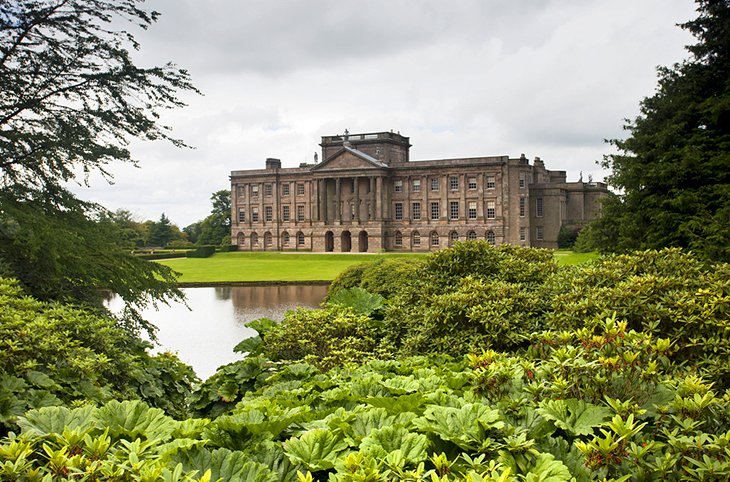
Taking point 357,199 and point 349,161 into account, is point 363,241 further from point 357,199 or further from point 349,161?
point 349,161

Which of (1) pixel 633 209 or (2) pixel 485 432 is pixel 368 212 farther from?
(2) pixel 485 432

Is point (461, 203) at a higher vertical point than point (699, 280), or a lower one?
higher

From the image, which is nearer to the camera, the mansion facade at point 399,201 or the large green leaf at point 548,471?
the large green leaf at point 548,471

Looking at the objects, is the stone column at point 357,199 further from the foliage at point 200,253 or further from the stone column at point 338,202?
the foliage at point 200,253

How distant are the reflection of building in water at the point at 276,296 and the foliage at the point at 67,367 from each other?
15.7 meters

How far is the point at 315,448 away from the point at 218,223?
92027mm

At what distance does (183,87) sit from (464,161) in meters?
61.3

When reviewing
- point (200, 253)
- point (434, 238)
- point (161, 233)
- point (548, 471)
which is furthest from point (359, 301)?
point (161, 233)

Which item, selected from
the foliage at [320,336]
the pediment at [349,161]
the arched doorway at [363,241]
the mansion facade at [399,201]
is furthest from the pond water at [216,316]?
the arched doorway at [363,241]

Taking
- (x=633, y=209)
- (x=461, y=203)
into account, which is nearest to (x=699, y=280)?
(x=633, y=209)

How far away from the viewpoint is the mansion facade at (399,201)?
70.4 meters

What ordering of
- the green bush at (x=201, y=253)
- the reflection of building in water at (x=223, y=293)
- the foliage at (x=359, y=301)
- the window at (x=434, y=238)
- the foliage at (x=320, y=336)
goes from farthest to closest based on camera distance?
the window at (x=434, y=238)
the green bush at (x=201, y=253)
the reflection of building in water at (x=223, y=293)
the foliage at (x=359, y=301)
the foliage at (x=320, y=336)

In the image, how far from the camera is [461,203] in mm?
72250

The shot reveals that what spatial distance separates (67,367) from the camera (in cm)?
623
